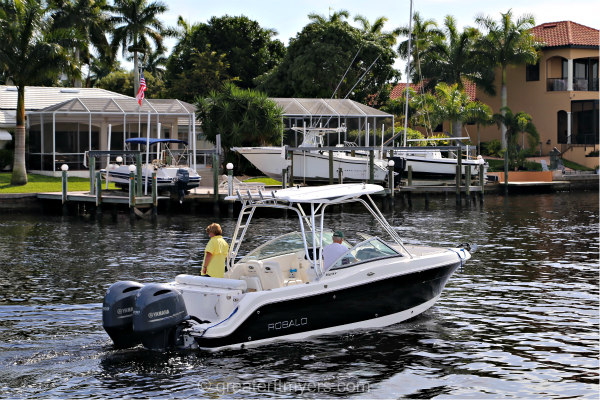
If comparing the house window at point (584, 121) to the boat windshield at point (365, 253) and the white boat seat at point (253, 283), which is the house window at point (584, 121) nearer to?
the boat windshield at point (365, 253)

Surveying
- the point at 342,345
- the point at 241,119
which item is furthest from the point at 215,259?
the point at 241,119

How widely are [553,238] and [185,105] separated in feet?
86.0

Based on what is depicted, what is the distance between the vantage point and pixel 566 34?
209ft

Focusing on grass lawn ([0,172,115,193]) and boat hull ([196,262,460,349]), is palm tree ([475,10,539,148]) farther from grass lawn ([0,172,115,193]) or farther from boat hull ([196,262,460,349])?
boat hull ([196,262,460,349])

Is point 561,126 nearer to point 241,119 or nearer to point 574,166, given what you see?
point 574,166

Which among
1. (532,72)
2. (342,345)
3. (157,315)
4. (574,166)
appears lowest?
(342,345)

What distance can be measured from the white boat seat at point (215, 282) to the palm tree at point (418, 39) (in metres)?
49.8

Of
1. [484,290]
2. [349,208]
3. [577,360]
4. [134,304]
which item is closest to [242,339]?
[134,304]

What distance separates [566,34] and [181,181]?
39.7m

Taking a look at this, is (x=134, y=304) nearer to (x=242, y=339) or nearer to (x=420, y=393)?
(x=242, y=339)

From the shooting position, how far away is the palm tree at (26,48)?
129 feet

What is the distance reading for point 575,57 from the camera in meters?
61.7

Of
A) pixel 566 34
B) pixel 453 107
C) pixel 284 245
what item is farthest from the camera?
pixel 566 34

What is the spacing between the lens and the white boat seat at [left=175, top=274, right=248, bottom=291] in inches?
507
